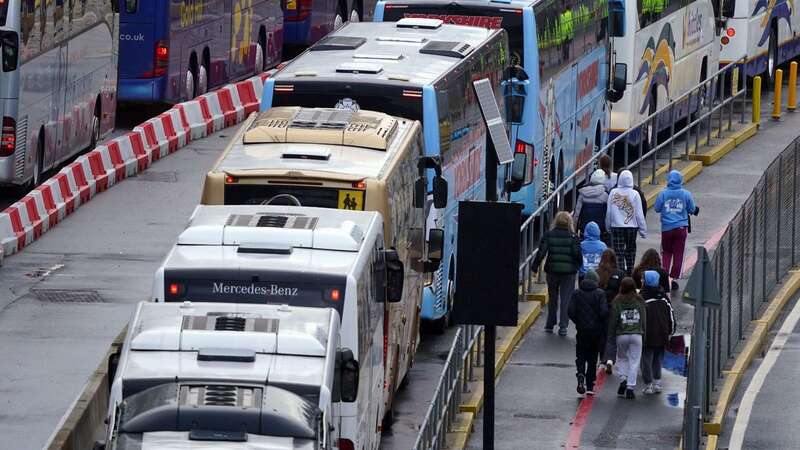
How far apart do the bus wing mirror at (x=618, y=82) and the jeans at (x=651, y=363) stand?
12282 millimetres

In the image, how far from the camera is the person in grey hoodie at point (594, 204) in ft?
88.4

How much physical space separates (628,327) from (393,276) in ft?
11.0

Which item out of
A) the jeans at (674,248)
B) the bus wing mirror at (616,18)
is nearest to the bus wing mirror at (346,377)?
the jeans at (674,248)

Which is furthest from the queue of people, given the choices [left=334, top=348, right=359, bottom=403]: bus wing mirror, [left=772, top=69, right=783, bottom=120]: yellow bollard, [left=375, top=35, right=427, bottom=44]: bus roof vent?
[left=772, top=69, right=783, bottom=120]: yellow bollard

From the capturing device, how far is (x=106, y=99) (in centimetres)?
3331

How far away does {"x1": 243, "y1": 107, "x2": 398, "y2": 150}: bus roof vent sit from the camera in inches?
828

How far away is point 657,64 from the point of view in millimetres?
37625

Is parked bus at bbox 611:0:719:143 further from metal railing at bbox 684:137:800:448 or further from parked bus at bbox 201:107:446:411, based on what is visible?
parked bus at bbox 201:107:446:411

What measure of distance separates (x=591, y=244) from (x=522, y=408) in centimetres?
305

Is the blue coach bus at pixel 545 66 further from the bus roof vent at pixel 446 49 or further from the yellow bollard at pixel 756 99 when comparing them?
the yellow bollard at pixel 756 99

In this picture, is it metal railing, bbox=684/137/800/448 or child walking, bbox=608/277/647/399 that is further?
metal railing, bbox=684/137/800/448

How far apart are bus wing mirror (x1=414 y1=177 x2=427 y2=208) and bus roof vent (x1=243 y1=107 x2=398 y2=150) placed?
848 millimetres

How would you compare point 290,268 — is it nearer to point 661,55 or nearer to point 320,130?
point 320,130

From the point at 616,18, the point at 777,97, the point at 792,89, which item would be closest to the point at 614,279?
the point at 616,18
